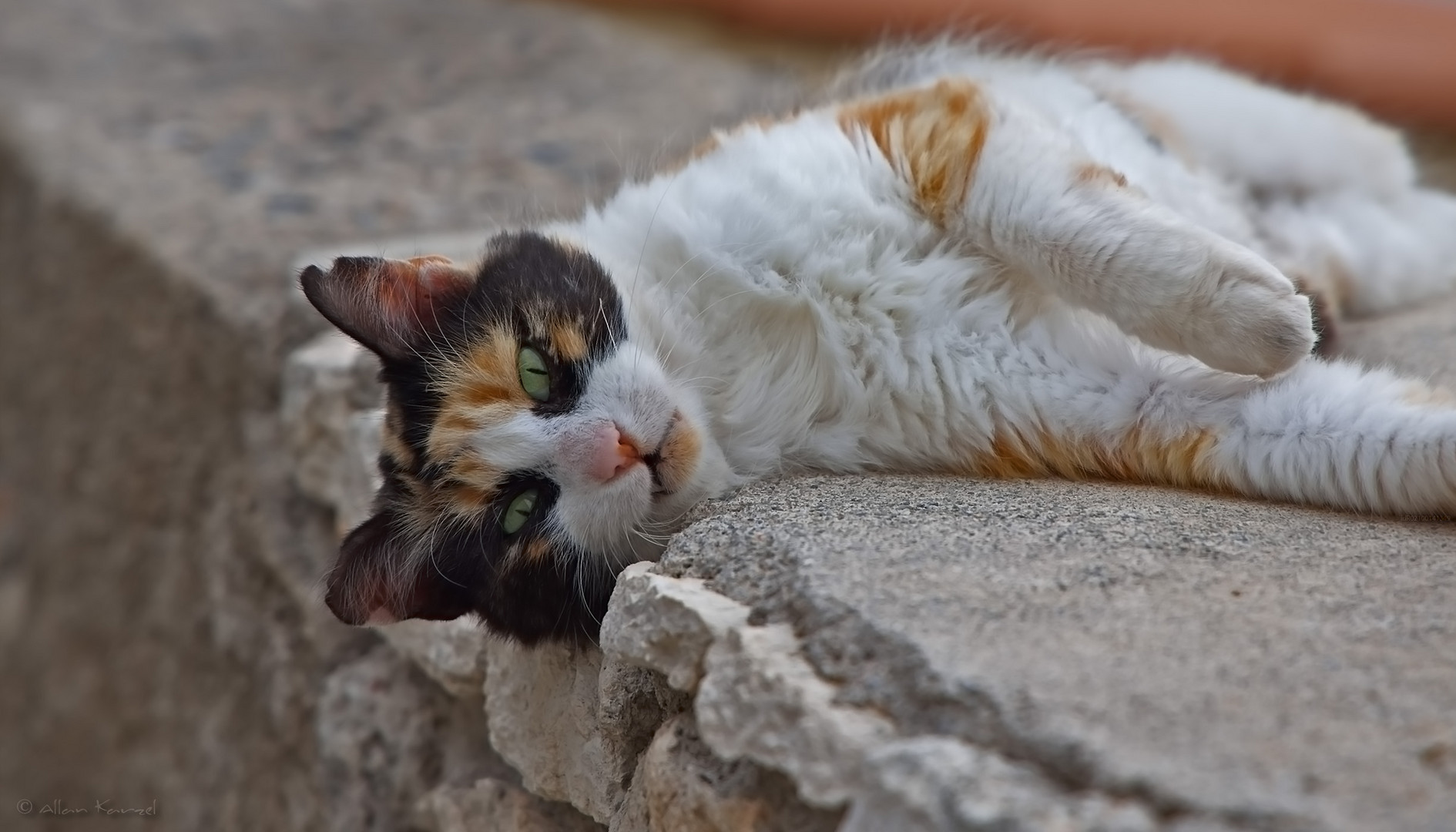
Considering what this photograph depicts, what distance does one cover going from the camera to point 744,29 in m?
5.21

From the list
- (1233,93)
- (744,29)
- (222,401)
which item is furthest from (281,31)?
(1233,93)

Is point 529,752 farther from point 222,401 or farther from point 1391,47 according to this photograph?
point 1391,47

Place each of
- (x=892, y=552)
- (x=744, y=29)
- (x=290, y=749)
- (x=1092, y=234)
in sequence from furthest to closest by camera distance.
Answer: (x=744, y=29) → (x=290, y=749) → (x=1092, y=234) → (x=892, y=552)

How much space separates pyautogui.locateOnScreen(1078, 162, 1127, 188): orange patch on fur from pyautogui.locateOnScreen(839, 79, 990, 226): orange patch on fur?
0.50 ft

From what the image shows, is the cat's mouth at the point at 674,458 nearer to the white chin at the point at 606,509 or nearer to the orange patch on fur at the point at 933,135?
the white chin at the point at 606,509

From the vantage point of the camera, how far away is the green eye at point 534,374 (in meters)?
1.71

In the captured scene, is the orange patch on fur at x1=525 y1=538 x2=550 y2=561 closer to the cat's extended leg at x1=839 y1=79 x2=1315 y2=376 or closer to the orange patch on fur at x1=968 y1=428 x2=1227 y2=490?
the orange patch on fur at x1=968 y1=428 x2=1227 y2=490

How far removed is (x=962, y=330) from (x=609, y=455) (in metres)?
0.55

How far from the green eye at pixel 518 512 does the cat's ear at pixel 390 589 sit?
12cm

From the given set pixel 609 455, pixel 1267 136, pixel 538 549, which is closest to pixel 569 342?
pixel 609 455

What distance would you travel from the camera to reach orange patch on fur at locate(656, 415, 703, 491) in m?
1.68

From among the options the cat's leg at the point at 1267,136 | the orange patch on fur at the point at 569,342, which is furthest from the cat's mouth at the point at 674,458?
the cat's leg at the point at 1267,136

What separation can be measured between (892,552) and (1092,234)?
0.53 metres

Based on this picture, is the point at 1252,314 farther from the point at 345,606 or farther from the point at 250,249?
the point at 250,249
